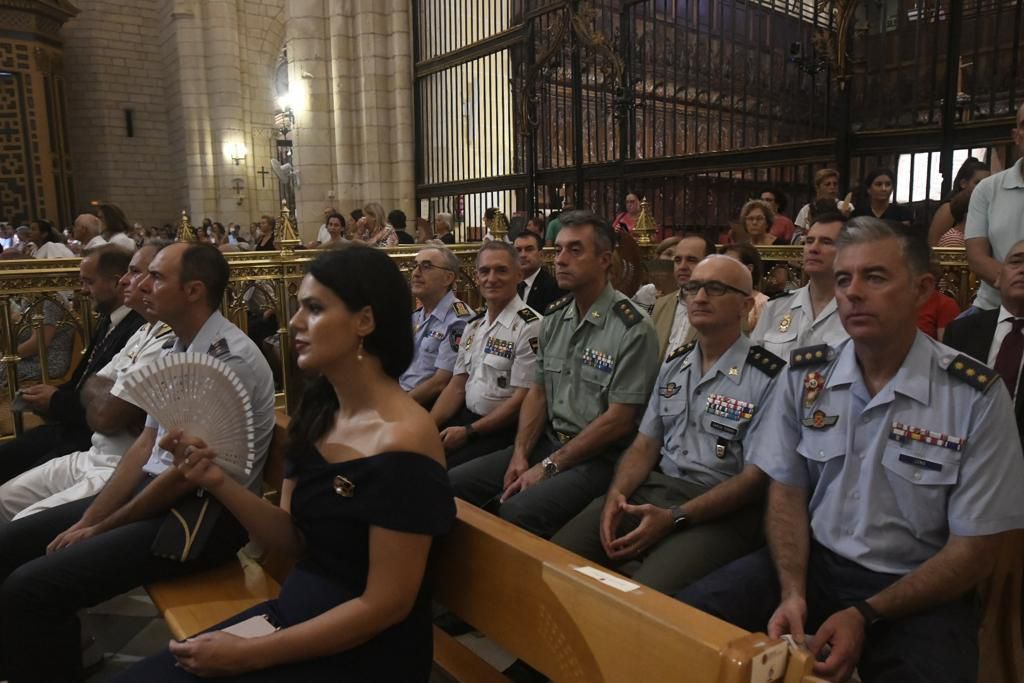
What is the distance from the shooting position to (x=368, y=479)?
4.99ft

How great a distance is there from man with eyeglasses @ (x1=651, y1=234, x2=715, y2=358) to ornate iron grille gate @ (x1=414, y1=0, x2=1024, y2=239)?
2798 millimetres

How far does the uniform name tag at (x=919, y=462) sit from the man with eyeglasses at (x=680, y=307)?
64.5 inches

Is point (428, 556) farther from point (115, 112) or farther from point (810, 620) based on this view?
point (115, 112)

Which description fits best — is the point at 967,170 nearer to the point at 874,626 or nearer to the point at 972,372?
the point at 972,372

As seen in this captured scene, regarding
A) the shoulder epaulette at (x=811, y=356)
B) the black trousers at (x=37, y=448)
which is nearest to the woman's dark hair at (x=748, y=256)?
the shoulder epaulette at (x=811, y=356)

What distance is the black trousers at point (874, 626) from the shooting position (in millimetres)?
1543

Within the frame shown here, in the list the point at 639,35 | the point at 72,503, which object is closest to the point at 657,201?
the point at 639,35

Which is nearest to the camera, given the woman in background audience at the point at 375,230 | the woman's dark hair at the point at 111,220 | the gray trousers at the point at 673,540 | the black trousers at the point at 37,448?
the gray trousers at the point at 673,540

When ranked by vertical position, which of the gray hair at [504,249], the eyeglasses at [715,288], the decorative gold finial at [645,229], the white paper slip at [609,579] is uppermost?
the decorative gold finial at [645,229]

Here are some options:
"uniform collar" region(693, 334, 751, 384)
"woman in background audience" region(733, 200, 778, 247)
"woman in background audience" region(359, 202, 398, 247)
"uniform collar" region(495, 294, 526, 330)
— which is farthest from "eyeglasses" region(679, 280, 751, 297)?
"woman in background audience" region(359, 202, 398, 247)

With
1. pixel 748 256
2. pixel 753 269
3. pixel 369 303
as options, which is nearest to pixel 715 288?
pixel 369 303

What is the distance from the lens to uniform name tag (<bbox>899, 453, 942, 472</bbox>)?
166 cm

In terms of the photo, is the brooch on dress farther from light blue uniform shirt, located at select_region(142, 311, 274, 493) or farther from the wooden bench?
light blue uniform shirt, located at select_region(142, 311, 274, 493)

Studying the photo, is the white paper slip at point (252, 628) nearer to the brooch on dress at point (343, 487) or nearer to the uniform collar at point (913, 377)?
the brooch on dress at point (343, 487)
